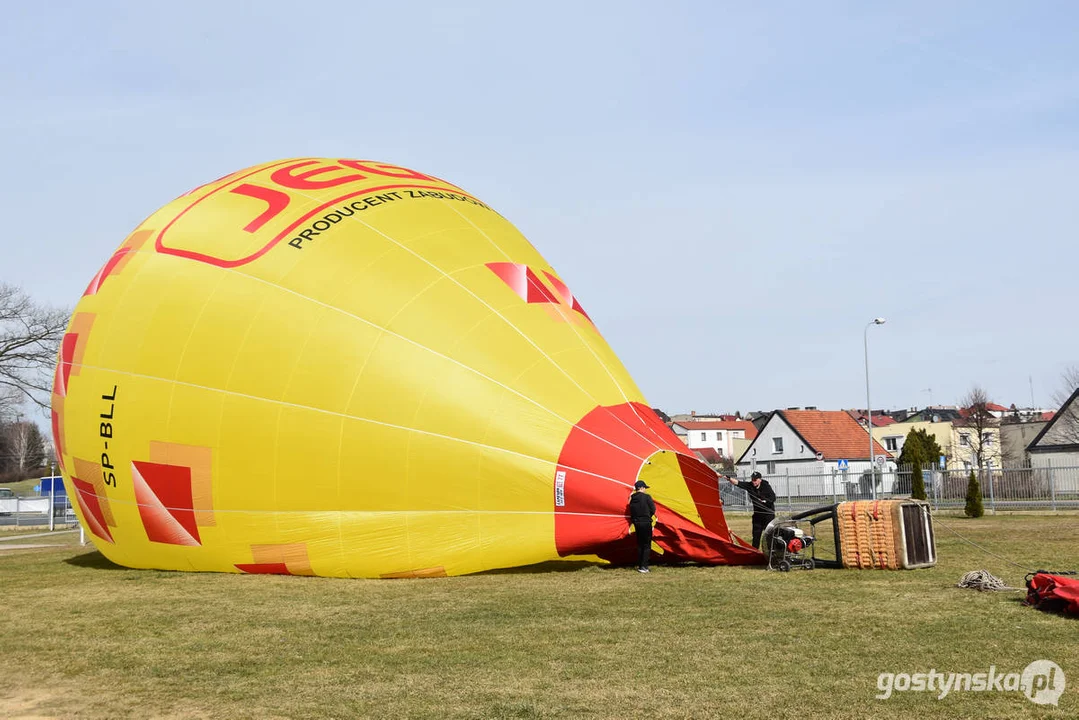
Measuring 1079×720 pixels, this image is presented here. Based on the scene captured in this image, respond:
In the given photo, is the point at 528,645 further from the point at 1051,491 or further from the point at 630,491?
the point at 1051,491

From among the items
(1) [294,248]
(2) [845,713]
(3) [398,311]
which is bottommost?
(2) [845,713]

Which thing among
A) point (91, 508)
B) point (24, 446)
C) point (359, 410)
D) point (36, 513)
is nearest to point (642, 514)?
point (359, 410)

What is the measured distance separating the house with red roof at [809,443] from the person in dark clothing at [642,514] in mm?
48542

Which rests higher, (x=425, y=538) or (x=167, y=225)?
(x=167, y=225)

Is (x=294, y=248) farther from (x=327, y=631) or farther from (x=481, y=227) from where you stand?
(x=327, y=631)

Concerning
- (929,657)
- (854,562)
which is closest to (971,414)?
(854,562)

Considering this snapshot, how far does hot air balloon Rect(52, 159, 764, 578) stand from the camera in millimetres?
11844

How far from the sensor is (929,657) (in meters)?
7.20

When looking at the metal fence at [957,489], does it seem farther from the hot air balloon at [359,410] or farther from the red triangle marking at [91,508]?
the red triangle marking at [91,508]

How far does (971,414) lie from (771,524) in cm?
7265

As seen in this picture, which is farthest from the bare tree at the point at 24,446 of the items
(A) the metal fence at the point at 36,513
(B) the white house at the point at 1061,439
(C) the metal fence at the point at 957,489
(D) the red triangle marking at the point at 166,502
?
(D) the red triangle marking at the point at 166,502

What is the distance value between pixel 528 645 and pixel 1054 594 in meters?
4.54

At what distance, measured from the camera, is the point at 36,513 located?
44.1 m

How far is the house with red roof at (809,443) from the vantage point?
61.3 meters
